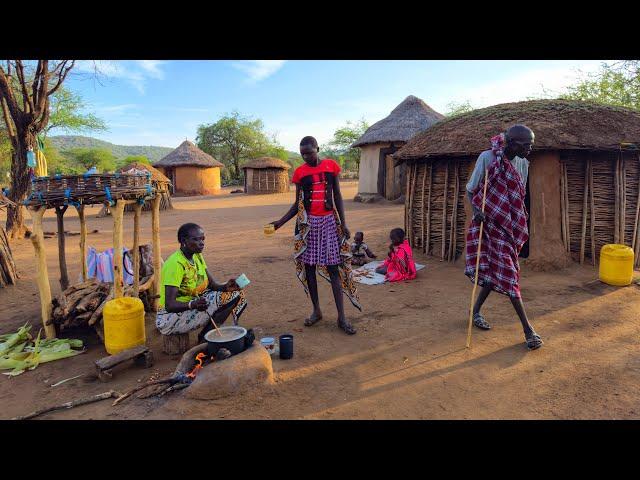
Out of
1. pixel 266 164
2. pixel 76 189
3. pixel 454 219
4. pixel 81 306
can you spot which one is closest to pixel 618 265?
pixel 454 219

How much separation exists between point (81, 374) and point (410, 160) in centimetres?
604

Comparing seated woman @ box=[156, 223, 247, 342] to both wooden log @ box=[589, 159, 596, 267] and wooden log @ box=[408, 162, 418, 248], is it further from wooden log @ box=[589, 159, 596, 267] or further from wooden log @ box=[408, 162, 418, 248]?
wooden log @ box=[589, 159, 596, 267]

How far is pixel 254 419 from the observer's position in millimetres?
2428

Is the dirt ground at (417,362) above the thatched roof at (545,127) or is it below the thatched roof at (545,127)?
below

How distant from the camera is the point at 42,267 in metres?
3.63

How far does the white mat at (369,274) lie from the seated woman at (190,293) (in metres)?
2.53

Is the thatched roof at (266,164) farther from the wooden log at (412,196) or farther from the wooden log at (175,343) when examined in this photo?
the wooden log at (175,343)

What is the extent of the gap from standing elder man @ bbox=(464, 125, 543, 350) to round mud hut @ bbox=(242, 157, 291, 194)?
67.6ft

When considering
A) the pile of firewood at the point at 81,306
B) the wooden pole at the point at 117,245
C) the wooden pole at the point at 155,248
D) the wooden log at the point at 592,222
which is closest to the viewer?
the wooden pole at the point at 117,245

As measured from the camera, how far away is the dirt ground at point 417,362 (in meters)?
2.54

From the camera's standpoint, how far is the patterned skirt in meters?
3.77

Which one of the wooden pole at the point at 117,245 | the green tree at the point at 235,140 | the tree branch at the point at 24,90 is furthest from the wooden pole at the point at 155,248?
the green tree at the point at 235,140
